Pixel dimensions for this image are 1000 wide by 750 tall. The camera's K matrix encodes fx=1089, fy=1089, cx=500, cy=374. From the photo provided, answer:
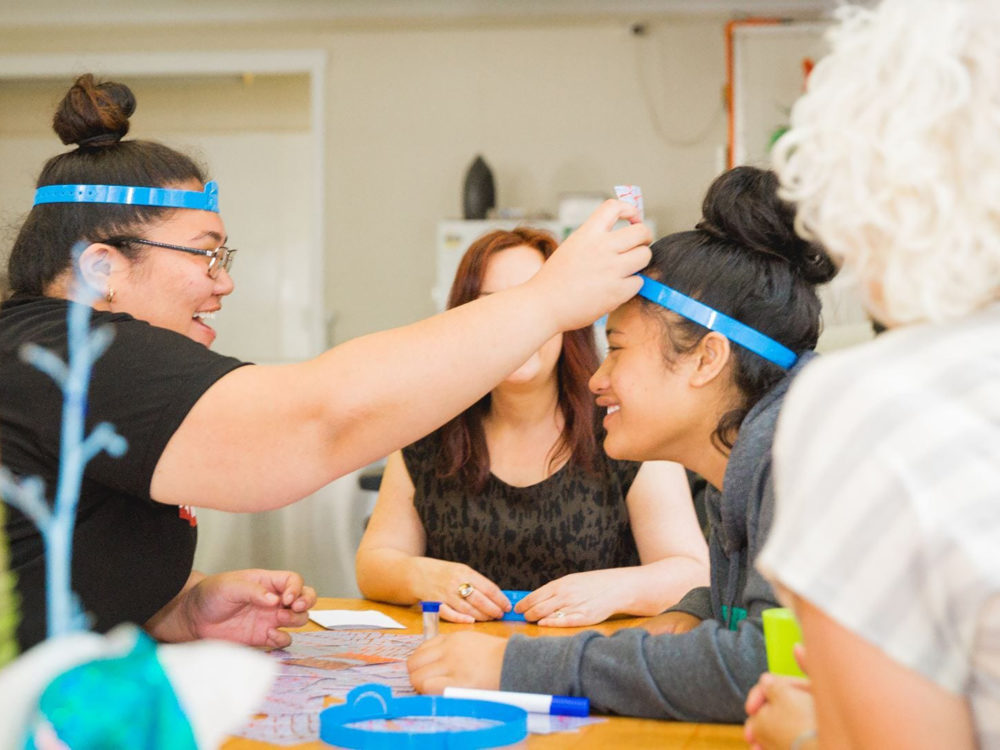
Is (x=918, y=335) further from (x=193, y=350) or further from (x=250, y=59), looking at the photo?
(x=250, y=59)

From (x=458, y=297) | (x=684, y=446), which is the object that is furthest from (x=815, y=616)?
(x=458, y=297)

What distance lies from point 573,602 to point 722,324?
53cm

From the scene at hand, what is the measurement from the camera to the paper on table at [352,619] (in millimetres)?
1729

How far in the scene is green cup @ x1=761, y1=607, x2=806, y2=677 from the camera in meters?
0.98

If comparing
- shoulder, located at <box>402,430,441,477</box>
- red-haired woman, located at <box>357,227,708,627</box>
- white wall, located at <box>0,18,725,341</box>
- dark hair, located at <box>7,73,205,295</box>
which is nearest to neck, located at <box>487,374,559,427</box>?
red-haired woman, located at <box>357,227,708,627</box>

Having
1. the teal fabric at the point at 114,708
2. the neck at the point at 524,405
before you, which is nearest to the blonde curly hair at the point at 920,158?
the teal fabric at the point at 114,708

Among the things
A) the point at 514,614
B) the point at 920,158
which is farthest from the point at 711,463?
the point at 920,158

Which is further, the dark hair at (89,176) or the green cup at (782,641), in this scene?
the dark hair at (89,176)

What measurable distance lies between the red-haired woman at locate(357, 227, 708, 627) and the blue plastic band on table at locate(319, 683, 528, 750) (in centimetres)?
81

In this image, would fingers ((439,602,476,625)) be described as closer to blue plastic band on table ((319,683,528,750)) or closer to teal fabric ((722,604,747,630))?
teal fabric ((722,604,747,630))

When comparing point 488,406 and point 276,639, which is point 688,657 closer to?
point 276,639

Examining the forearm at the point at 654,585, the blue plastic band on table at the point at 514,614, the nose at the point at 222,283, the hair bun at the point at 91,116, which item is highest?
the hair bun at the point at 91,116

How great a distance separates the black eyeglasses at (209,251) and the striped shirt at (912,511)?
39.4 inches

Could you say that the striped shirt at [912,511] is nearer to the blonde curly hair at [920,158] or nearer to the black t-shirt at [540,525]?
the blonde curly hair at [920,158]
